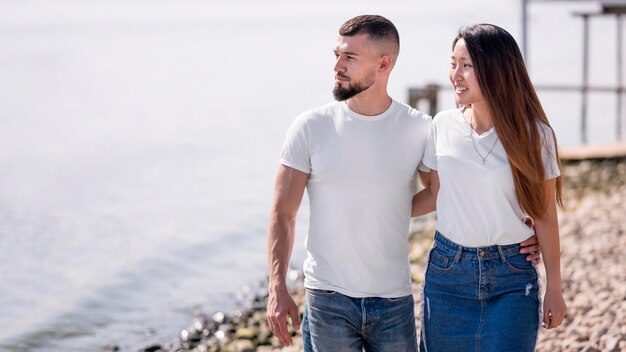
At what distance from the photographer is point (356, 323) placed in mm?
3812

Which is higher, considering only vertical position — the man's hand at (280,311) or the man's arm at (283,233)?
the man's arm at (283,233)

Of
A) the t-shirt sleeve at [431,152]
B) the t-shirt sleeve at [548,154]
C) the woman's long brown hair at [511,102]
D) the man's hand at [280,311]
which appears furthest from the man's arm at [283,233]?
the t-shirt sleeve at [548,154]

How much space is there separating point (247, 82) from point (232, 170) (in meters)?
13.3

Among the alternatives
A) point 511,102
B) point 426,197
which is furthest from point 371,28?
point 426,197

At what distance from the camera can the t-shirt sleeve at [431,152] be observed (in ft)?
12.7

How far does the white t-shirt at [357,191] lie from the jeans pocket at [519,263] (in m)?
0.42

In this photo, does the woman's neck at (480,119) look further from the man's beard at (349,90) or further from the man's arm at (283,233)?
the man's arm at (283,233)

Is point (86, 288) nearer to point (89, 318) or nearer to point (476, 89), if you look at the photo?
point (89, 318)

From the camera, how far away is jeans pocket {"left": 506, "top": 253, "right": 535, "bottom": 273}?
3713 mm

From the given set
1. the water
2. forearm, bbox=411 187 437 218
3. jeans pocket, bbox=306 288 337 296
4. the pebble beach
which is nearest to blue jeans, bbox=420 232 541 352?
forearm, bbox=411 187 437 218

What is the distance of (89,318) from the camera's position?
10.6 m

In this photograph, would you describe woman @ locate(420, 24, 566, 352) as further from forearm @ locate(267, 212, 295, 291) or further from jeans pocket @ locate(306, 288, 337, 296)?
forearm @ locate(267, 212, 295, 291)

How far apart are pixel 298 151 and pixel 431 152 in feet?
1.66

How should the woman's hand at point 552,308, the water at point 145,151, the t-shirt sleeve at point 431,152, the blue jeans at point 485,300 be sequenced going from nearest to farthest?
the blue jeans at point 485,300, the woman's hand at point 552,308, the t-shirt sleeve at point 431,152, the water at point 145,151
